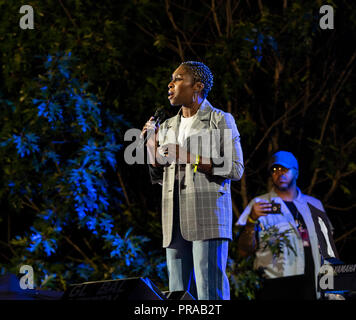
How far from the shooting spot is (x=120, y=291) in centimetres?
207

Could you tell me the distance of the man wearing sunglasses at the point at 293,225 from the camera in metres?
4.42

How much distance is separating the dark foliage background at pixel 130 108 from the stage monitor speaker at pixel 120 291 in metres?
3.28

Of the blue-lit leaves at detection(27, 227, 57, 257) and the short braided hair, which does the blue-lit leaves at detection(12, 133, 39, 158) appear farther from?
the short braided hair

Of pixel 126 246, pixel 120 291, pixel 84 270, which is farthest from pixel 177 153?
pixel 84 270

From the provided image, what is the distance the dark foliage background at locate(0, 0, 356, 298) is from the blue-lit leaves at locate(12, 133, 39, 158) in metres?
0.01

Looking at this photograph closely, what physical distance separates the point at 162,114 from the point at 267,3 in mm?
4025

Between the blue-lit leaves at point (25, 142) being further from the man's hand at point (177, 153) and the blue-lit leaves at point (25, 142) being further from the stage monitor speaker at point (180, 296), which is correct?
the stage monitor speaker at point (180, 296)

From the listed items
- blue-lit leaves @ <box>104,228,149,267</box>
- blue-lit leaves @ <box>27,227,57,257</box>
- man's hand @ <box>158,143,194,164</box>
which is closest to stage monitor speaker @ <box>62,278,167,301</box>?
man's hand @ <box>158,143,194,164</box>

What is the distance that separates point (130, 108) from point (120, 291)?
13.8ft

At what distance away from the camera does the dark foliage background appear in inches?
223

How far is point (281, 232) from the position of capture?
15.7ft

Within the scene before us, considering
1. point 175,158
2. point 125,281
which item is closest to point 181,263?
point 175,158
